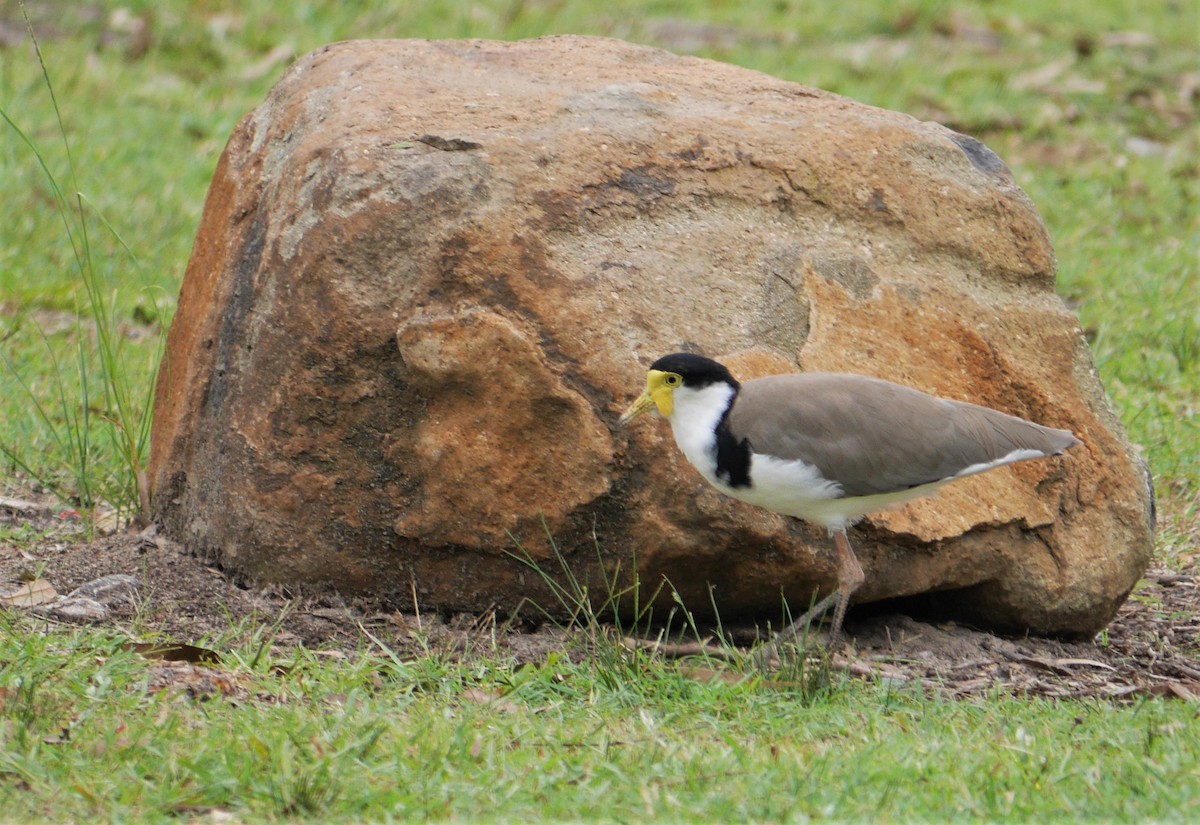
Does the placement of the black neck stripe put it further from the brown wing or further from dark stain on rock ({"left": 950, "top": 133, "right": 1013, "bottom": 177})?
dark stain on rock ({"left": 950, "top": 133, "right": 1013, "bottom": 177})

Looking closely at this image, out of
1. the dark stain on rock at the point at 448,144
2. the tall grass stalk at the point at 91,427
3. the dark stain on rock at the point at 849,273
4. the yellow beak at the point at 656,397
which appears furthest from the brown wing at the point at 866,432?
the tall grass stalk at the point at 91,427

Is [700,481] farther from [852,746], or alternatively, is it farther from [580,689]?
[852,746]

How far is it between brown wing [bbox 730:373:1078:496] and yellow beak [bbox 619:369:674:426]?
19 centimetres

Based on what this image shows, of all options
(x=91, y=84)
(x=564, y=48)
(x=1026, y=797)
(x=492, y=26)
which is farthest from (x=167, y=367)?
(x=492, y=26)

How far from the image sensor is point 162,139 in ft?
29.0

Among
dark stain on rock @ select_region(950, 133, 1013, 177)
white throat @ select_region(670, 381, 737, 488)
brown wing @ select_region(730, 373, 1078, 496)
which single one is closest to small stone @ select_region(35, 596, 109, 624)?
white throat @ select_region(670, 381, 737, 488)

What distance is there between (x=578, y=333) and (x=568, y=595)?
76cm

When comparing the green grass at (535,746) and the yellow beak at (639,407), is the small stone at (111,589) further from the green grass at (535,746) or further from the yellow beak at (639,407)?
the yellow beak at (639,407)

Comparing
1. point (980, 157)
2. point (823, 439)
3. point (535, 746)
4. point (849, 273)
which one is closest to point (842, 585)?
point (823, 439)

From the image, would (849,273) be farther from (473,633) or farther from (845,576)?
(473,633)

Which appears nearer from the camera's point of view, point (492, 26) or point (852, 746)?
point (852, 746)

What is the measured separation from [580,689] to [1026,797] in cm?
122

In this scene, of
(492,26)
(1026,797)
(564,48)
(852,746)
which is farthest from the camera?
(492,26)

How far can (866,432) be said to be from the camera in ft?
13.2
